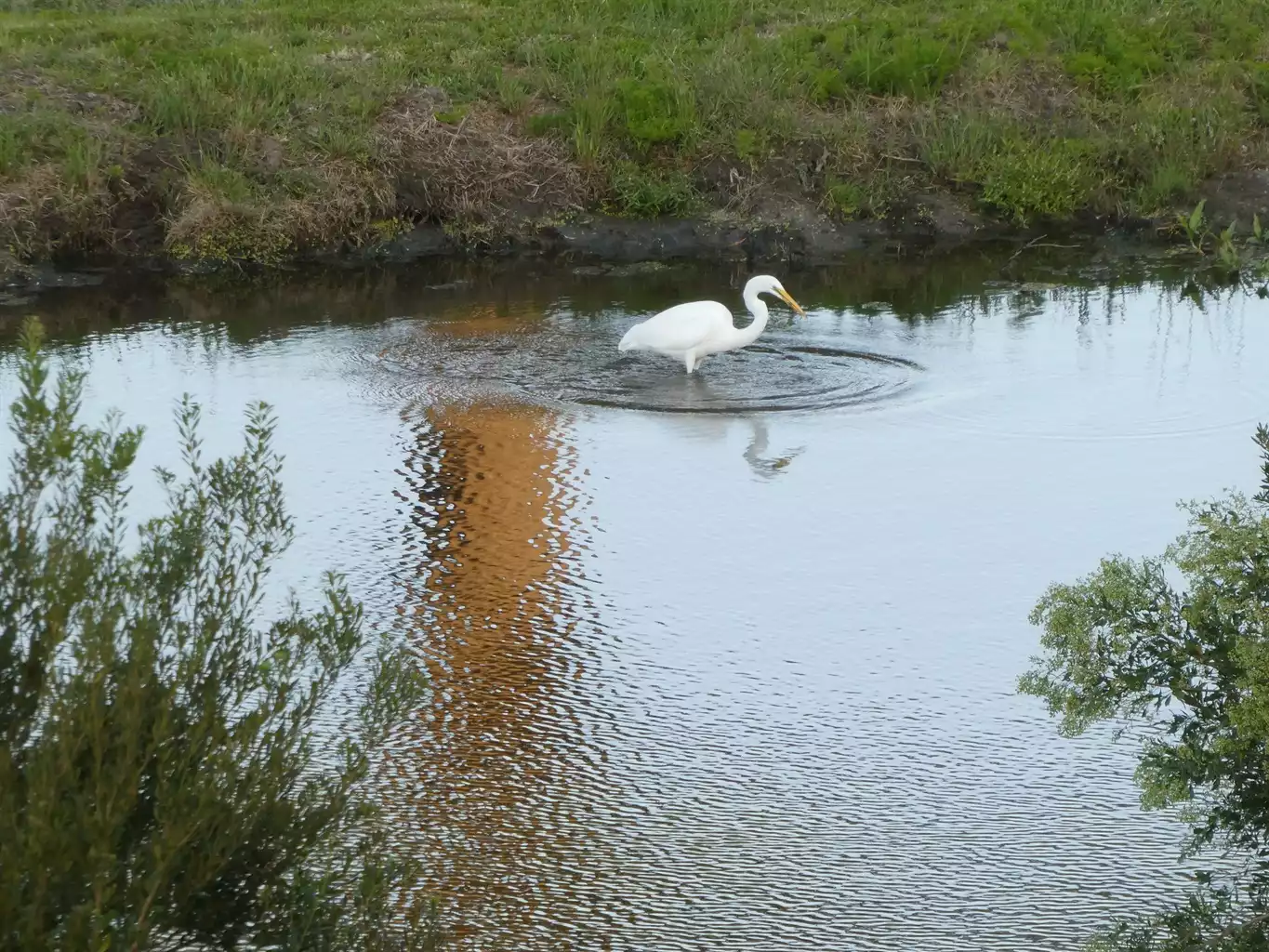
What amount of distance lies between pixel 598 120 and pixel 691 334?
6.97 meters

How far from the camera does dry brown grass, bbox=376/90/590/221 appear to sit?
54.3 feet

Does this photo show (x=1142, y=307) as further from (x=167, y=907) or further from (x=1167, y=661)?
(x=167, y=907)

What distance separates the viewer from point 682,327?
35.8 ft

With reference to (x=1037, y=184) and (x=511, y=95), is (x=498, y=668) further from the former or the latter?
(x=511, y=95)

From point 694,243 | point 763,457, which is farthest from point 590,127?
point 763,457

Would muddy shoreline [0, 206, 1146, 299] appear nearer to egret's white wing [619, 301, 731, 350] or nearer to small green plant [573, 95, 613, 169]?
small green plant [573, 95, 613, 169]

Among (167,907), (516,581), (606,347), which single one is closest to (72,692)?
(167,907)

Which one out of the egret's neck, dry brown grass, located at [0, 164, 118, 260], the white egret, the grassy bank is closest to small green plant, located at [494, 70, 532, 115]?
the grassy bank

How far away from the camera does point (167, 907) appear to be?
3344mm

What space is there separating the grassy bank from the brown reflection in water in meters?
6.87

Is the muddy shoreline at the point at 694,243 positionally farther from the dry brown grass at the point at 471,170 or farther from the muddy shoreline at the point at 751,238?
the dry brown grass at the point at 471,170

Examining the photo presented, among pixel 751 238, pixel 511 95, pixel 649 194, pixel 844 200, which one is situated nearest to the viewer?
pixel 751 238

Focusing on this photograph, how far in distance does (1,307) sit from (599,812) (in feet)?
33.8

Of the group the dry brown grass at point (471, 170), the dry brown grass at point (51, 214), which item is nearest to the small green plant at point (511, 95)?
the dry brown grass at point (471, 170)
